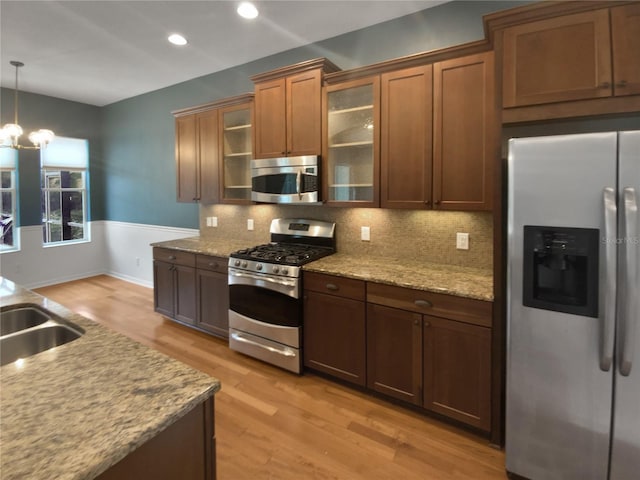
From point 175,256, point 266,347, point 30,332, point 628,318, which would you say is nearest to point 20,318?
point 30,332

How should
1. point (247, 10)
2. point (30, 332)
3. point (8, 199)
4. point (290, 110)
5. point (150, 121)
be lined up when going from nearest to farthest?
point (30, 332) < point (247, 10) < point (290, 110) < point (8, 199) < point (150, 121)

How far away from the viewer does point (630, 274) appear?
4.79 ft

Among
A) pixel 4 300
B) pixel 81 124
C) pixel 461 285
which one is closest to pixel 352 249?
pixel 461 285

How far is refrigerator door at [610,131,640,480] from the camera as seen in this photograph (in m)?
1.45

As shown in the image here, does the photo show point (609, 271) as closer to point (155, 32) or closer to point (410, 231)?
point (410, 231)

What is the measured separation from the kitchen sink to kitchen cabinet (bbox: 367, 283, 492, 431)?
1736 millimetres

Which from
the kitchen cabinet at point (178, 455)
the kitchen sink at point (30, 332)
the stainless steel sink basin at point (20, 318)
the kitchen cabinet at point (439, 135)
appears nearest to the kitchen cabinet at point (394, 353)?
the kitchen cabinet at point (439, 135)

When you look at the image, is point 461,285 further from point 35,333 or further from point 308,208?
point 35,333

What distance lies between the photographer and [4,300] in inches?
66.9

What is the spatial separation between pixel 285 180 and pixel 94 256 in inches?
191

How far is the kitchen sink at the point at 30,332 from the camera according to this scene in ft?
4.47

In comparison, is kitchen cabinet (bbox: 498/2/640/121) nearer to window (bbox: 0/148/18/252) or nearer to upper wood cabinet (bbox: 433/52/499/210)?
upper wood cabinet (bbox: 433/52/499/210)

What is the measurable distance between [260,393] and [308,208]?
1.74m

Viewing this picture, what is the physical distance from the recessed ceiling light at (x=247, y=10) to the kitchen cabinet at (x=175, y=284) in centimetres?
227
